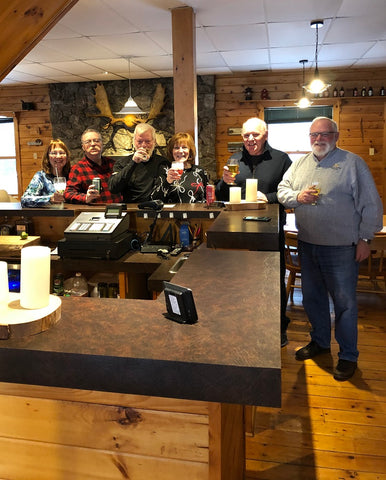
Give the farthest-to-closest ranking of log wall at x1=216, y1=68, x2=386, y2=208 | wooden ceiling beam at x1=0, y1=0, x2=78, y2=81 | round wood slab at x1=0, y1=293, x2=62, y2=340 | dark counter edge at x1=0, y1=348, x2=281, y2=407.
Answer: log wall at x1=216, y1=68, x2=386, y2=208
wooden ceiling beam at x1=0, y1=0, x2=78, y2=81
round wood slab at x1=0, y1=293, x2=62, y2=340
dark counter edge at x1=0, y1=348, x2=281, y2=407

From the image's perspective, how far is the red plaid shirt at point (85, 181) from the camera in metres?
3.46

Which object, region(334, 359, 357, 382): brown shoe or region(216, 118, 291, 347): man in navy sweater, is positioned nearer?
region(334, 359, 357, 382): brown shoe

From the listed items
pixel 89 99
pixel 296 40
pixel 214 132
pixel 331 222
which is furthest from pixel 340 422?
pixel 89 99

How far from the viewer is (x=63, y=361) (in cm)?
91

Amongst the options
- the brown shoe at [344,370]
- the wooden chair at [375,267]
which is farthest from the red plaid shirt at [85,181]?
the wooden chair at [375,267]

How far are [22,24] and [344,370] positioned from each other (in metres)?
2.86

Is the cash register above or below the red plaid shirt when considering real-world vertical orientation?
below

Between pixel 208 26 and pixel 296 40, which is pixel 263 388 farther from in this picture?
pixel 296 40

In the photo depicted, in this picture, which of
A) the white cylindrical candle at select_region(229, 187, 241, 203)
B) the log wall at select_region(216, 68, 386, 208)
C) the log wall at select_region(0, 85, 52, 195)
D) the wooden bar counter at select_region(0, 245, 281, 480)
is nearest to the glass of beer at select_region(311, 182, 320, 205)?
the white cylindrical candle at select_region(229, 187, 241, 203)

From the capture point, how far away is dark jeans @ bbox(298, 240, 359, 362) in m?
2.90

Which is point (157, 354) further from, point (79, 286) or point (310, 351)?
point (310, 351)

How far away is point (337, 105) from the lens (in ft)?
24.5

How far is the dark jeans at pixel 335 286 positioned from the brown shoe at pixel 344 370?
0.10 feet

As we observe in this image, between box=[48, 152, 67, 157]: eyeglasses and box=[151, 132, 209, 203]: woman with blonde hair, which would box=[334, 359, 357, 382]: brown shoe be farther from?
box=[48, 152, 67, 157]: eyeglasses
